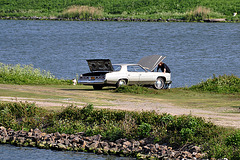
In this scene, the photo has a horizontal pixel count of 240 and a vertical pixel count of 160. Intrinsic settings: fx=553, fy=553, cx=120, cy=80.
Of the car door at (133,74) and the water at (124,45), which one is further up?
the water at (124,45)

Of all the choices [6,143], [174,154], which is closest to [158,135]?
[174,154]

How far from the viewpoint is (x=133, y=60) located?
52.9m

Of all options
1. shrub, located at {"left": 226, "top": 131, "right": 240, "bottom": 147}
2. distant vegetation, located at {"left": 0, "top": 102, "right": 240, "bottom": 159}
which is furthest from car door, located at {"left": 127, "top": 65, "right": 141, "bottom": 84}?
shrub, located at {"left": 226, "top": 131, "right": 240, "bottom": 147}

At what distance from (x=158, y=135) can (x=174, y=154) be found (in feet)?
4.06

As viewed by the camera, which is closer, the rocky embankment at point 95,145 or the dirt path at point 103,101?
the rocky embankment at point 95,145

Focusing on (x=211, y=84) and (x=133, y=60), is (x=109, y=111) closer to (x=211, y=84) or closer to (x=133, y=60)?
(x=211, y=84)

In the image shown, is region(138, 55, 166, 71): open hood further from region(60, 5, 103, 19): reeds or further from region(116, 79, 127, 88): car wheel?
region(60, 5, 103, 19): reeds

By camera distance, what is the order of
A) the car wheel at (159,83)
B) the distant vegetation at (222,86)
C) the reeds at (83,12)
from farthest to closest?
1. the reeds at (83,12)
2. the car wheel at (159,83)
3. the distant vegetation at (222,86)

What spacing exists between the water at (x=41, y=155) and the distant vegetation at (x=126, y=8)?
92.9 metres

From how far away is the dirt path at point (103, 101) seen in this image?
20234mm

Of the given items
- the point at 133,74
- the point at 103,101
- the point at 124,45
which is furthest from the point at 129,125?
the point at 124,45

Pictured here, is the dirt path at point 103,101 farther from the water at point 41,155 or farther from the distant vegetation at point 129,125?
the water at point 41,155

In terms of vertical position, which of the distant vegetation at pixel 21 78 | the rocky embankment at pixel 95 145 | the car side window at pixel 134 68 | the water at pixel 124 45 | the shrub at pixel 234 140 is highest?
the water at pixel 124 45

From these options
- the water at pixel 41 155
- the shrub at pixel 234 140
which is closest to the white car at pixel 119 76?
the water at pixel 41 155
